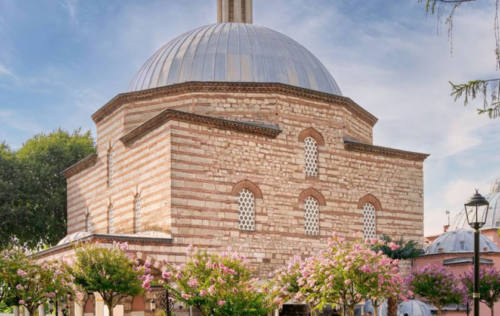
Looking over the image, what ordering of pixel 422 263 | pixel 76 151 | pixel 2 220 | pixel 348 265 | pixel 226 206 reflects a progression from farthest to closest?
1. pixel 76 151
2. pixel 2 220
3. pixel 422 263
4. pixel 226 206
5. pixel 348 265

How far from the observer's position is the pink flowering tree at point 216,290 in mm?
14203

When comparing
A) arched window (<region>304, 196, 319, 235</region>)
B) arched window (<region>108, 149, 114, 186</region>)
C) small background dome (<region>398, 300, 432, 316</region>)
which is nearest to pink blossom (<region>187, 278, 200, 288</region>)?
arched window (<region>304, 196, 319, 235</region>)

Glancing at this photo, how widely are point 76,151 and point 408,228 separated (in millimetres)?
16863

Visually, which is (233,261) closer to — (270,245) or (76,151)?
(270,245)

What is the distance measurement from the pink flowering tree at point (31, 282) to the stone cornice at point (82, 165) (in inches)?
380

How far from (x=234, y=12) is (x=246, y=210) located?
36.3 ft

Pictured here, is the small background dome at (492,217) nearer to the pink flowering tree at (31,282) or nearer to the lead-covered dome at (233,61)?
the lead-covered dome at (233,61)

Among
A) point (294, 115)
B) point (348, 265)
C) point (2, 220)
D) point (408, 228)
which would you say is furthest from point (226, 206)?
point (2, 220)

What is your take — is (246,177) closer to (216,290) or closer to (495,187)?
(216,290)

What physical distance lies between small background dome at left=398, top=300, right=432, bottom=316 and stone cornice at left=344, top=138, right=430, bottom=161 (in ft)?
18.3

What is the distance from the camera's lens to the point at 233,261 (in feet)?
51.8

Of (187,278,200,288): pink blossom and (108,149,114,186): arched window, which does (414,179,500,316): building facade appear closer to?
(108,149,114,186): arched window

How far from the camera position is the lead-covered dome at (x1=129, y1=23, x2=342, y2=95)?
2364cm

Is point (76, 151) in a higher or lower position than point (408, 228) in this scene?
higher
